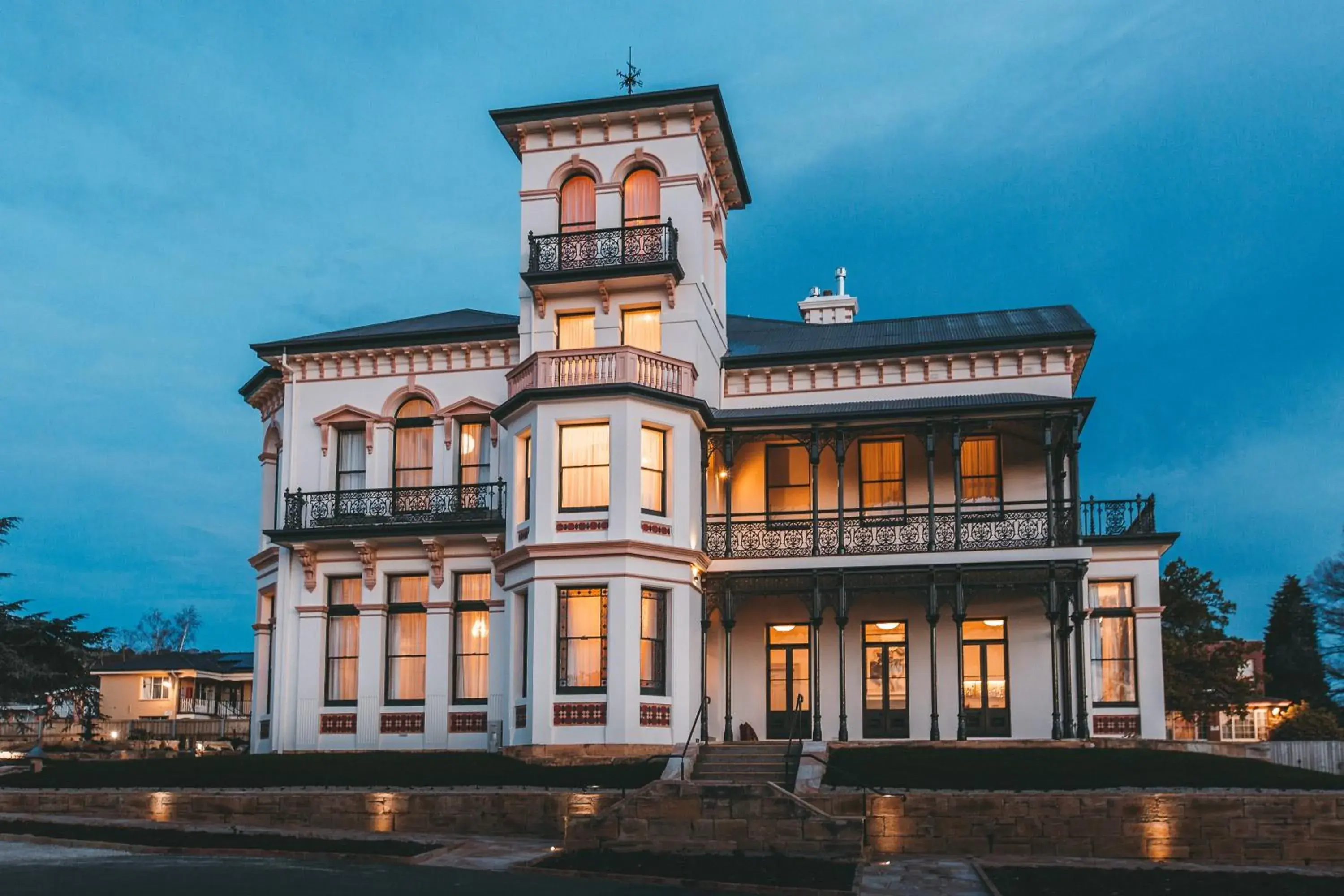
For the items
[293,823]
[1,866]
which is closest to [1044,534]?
[293,823]

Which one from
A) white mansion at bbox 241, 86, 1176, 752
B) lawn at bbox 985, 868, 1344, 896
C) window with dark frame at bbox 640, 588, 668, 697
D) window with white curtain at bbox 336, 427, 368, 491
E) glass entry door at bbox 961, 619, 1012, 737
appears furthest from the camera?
window with white curtain at bbox 336, 427, 368, 491

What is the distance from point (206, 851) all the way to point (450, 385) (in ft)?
47.5

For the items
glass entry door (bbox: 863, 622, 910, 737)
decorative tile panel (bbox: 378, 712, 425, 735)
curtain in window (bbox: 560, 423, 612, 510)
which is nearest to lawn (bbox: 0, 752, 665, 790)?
decorative tile panel (bbox: 378, 712, 425, 735)

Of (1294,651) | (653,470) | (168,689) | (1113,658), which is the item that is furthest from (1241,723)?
(168,689)

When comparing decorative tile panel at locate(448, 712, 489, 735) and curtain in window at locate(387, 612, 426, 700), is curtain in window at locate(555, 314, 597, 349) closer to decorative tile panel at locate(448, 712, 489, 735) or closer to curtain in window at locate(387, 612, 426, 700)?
curtain in window at locate(387, 612, 426, 700)

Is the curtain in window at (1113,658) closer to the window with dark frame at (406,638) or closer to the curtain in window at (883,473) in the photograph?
the curtain in window at (883,473)

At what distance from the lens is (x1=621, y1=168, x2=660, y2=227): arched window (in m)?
30.1

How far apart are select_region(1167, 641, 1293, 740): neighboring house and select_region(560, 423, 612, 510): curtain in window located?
17.7 meters

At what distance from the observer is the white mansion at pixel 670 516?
88.8 ft

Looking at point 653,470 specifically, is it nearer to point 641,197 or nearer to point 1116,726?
point 641,197

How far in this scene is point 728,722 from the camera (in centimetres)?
2794

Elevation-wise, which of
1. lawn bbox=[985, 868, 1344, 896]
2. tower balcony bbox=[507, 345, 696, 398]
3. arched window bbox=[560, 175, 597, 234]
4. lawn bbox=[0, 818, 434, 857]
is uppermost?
arched window bbox=[560, 175, 597, 234]

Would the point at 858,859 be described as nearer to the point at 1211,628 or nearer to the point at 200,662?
the point at 1211,628

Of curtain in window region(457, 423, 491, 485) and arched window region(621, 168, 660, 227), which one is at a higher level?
arched window region(621, 168, 660, 227)
